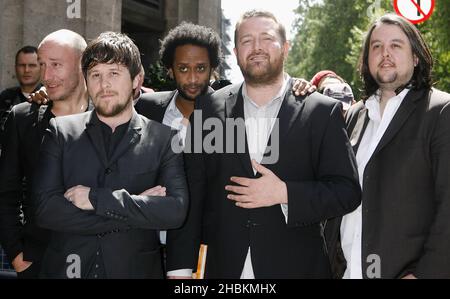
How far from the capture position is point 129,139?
136 inches

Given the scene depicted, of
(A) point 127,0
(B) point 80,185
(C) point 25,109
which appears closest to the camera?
(B) point 80,185

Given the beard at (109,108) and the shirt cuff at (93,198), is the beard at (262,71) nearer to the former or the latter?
the beard at (109,108)

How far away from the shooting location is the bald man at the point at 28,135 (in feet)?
13.4

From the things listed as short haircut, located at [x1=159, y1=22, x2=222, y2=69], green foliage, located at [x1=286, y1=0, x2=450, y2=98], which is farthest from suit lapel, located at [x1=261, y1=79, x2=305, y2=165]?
green foliage, located at [x1=286, y1=0, x2=450, y2=98]

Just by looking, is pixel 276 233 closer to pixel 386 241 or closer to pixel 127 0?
pixel 386 241

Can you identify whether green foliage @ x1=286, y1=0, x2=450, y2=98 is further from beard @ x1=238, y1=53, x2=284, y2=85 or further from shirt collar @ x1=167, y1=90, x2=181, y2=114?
beard @ x1=238, y1=53, x2=284, y2=85

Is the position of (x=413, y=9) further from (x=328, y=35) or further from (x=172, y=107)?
(x=328, y=35)

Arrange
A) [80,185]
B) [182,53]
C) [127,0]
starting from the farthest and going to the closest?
[127,0] < [182,53] < [80,185]

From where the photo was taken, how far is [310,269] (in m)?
3.52

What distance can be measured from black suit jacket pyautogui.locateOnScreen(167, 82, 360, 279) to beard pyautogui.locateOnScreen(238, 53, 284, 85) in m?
0.17

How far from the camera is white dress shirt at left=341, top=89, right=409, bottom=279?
3.76m
